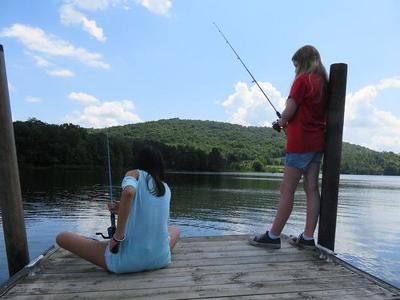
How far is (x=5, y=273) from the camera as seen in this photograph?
10359mm

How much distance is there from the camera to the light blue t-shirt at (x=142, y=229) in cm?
370

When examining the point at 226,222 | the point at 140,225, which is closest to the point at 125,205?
the point at 140,225

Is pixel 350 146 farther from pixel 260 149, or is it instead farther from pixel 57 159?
pixel 57 159

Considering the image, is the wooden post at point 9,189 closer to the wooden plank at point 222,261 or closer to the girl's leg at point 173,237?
the wooden plank at point 222,261

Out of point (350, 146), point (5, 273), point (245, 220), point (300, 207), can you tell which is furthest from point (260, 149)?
point (5, 273)

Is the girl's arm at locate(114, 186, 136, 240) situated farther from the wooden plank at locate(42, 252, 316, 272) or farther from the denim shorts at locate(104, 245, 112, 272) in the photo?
the wooden plank at locate(42, 252, 316, 272)

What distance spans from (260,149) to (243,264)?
345 ft

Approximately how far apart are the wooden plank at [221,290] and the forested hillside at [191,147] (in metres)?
60.6

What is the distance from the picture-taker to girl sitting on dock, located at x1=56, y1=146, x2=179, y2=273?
3662mm

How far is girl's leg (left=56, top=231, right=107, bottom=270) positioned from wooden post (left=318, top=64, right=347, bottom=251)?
269 cm

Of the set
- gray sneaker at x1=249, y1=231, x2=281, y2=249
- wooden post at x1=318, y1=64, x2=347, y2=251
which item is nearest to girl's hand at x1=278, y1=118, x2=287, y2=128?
wooden post at x1=318, y1=64, x2=347, y2=251

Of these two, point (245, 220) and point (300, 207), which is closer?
point (245, 220)

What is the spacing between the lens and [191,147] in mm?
94062

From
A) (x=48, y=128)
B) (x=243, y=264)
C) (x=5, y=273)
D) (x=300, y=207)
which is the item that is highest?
(x=48, y=128)
